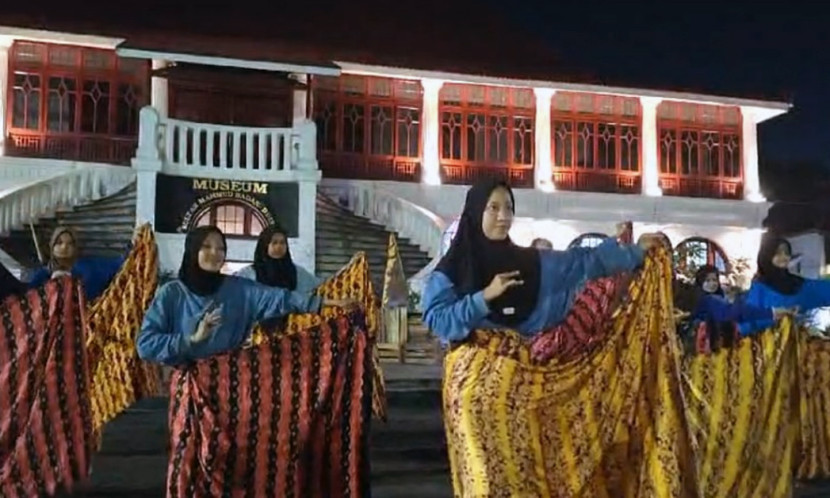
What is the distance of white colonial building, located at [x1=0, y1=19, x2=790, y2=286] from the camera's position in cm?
1717

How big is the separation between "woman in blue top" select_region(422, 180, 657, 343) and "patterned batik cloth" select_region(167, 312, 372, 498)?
2.43ft

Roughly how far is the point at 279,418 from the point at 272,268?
280cm

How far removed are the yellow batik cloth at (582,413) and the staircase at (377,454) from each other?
206 cm

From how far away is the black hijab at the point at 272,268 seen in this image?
7.02 metres

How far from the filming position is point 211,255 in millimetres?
4492

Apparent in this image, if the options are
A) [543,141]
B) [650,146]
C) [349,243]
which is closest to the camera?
[349,243]

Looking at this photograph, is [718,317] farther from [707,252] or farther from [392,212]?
[707,252]

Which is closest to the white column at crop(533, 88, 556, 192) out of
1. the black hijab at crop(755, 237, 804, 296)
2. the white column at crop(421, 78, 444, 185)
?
the white column at crop(421, 78, 444, 185)

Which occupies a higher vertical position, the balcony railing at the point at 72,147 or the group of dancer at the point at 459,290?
the balcony railing at the point at 72,147

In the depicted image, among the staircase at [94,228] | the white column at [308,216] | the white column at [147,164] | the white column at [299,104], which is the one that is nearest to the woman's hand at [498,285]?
the staircase at [94,228]

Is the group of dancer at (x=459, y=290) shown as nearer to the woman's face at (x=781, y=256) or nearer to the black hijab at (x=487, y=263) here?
the black hijab at (x=487, y=263)

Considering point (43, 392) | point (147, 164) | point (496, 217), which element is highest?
point (147, 164)

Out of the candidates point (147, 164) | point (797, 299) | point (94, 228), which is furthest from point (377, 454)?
point (147, 164)

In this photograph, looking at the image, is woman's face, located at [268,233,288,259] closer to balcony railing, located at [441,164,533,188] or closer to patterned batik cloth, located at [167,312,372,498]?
patterned batik cloth, located at [167,312,372,498]
